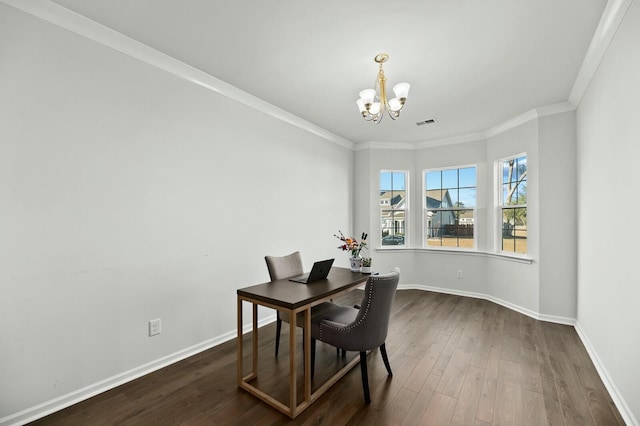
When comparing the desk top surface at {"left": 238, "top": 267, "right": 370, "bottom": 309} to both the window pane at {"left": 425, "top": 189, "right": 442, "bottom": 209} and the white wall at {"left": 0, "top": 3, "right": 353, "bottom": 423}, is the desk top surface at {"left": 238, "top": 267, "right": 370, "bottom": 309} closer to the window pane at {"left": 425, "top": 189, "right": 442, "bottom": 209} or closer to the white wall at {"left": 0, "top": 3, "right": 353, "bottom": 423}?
A: the white wall at {"left": 0, "top": 3, "right": 353, "bottom": 423}

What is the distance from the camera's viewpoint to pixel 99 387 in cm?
217

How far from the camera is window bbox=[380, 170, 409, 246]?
5426mm

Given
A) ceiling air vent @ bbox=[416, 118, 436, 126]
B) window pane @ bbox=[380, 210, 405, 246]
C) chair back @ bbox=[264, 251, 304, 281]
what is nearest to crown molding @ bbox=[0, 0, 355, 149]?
chair back @ bbox=[264, 251, 304, 281]

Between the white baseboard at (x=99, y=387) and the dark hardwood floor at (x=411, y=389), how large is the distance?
55mm

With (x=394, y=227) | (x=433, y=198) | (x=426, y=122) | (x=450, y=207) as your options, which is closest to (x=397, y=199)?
(x=394, y=227)

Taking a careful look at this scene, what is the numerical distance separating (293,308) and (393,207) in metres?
3.97

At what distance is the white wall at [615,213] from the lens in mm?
1812

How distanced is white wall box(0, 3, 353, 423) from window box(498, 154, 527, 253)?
375cm

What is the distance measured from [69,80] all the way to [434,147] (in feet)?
16.5

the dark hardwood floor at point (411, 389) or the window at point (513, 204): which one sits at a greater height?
the window at point (513, 204)

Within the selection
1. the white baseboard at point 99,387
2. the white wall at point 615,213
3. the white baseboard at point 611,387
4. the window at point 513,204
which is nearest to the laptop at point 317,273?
the white baseboard at point 99,387

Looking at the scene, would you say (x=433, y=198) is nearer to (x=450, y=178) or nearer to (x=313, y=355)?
(x=450, y=178)

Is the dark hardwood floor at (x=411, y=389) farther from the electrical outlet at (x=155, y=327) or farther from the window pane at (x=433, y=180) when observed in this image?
the window pane at (x=433, y=180)

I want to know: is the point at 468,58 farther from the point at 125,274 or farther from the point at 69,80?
the point at 125,274
